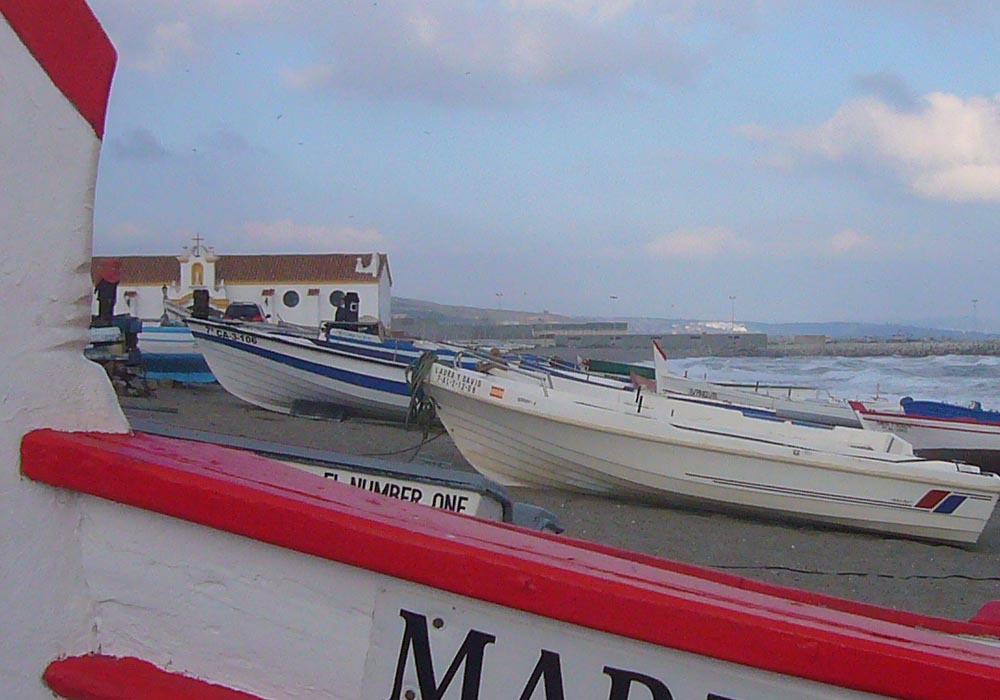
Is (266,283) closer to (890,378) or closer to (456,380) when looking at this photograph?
(890,378)

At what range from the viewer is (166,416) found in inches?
505

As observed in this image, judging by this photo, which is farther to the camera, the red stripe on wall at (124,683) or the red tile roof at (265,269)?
the red tile roof at (265,269)

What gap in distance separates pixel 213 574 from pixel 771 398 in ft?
50.5

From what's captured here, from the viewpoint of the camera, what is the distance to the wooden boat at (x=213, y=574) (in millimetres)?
1424

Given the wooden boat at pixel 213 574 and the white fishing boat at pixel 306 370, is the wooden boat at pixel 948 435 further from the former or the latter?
the wooden boat at pixel 213 574

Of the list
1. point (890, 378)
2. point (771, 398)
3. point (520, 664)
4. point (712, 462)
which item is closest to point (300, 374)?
point (712, 462)

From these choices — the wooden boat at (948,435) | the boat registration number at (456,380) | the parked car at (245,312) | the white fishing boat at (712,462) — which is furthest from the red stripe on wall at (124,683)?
the parked car at (245,312)

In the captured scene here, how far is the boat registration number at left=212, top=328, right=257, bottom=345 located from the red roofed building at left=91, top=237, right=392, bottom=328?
23.6 metres

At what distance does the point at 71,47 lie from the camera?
1585 millimetres

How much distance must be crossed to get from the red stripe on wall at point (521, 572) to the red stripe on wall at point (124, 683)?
0.92ft

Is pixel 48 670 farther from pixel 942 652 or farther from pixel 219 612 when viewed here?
pixel 942 652

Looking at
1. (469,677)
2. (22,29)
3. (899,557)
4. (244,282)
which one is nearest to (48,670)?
(469,677)

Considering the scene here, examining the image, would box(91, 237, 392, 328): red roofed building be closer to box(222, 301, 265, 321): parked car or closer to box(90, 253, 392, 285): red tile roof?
box(90, 253, 392, 285): red tile roof

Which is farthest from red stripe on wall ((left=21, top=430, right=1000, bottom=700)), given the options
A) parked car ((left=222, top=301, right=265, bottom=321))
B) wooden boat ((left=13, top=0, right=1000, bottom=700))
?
parked car ((left=222, top=301, right=265, bottom=321))
